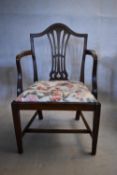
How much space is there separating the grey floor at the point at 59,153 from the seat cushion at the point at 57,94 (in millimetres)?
395

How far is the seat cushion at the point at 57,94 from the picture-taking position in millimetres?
1272

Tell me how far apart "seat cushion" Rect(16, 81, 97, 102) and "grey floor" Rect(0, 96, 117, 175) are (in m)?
0.39

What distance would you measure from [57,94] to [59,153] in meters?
0.42

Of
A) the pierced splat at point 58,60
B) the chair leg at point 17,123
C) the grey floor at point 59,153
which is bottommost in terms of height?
the grey floor at point 59,153

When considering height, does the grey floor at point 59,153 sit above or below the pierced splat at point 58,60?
below

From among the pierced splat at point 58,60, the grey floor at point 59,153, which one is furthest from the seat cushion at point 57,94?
the grey floor at point 59,153

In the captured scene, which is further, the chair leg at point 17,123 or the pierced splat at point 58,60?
the pierced splat at point 58,60

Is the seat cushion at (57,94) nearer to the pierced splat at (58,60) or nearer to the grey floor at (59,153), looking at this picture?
the pierced splat at (58,60)

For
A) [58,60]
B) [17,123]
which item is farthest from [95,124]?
[58,60]

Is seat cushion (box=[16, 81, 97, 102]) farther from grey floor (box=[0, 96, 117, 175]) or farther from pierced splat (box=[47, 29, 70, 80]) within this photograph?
grey floor (box=[0, 96, 117, 175])

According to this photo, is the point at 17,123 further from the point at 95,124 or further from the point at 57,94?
the point at 95,124

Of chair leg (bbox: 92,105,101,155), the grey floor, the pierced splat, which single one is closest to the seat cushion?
chair leg (bbox: 92,105,101,155)

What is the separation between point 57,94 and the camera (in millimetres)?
1310

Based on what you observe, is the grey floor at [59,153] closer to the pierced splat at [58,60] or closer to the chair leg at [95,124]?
the chair leg at [95,124]
